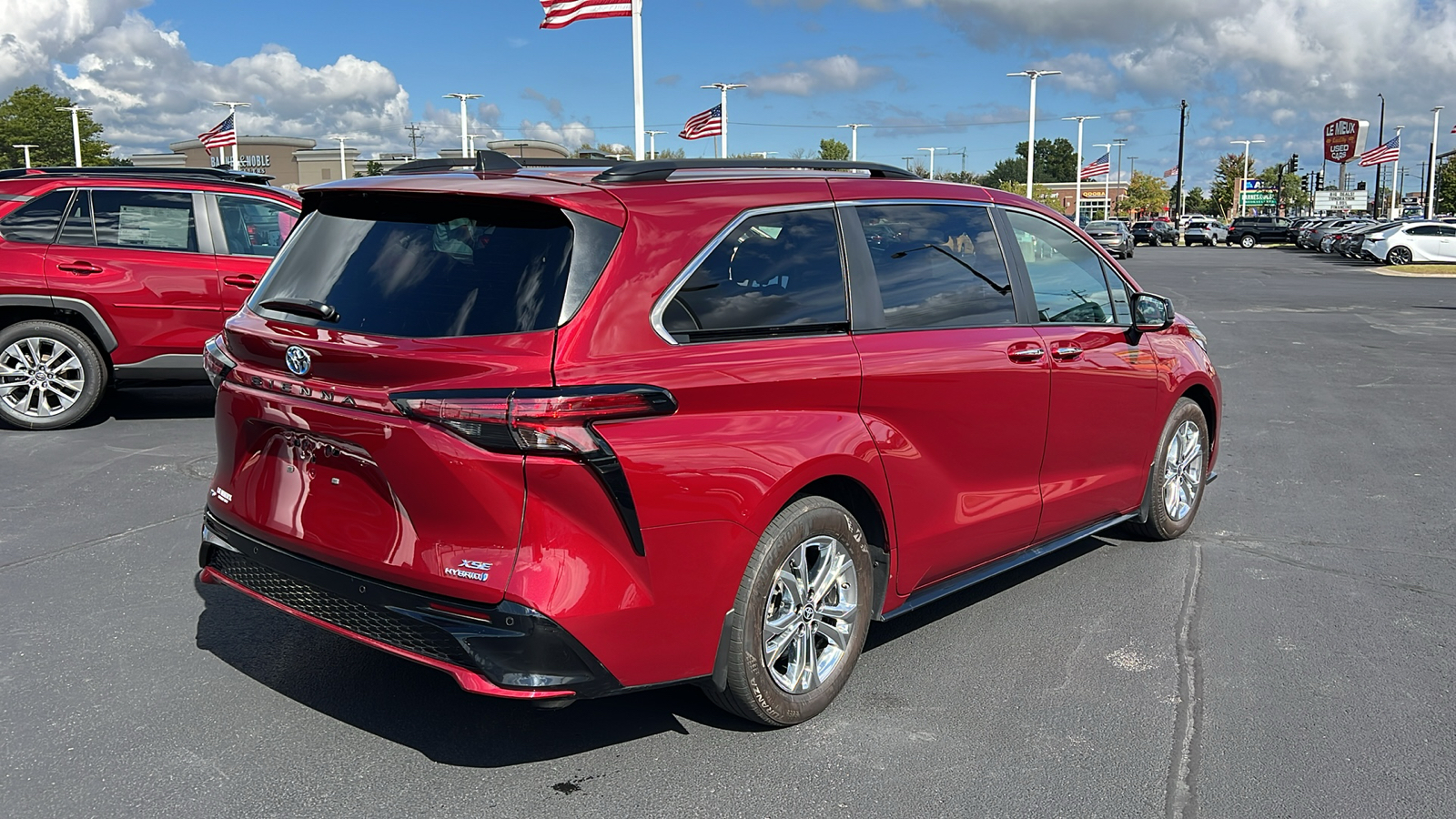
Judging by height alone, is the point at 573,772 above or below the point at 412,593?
below

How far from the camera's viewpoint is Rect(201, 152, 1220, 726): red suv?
10.2ft

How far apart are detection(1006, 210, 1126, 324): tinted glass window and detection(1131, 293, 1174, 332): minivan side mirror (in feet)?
0.46

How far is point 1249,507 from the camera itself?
6664mm

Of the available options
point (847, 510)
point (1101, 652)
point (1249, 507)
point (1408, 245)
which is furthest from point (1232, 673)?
point (1408, 245)

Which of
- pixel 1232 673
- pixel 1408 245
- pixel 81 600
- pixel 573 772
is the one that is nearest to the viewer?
pixel 573 772

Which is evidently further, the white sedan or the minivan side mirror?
the white sedan

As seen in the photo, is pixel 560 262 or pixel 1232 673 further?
pixel 1232 673

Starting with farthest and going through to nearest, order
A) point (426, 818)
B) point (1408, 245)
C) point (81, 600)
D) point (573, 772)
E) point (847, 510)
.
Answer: point (1408, 245) → point (81, 600) → point (847, 510) → point (573, 772) → point (426, 818)

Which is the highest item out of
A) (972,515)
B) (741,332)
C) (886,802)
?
(741,332)

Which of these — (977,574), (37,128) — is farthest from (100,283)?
(37,128)

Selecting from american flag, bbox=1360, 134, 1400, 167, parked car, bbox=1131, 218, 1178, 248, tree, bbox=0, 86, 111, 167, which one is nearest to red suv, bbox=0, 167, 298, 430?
american flag, bbox=1360, 134, 1400, 167

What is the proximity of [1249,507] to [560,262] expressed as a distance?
4.99 metres

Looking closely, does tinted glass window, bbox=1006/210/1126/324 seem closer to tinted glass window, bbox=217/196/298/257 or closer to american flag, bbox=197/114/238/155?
tinted glass window, bbox=217/196/298/257

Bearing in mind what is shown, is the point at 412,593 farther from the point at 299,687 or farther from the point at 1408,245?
the point at 1408,245
